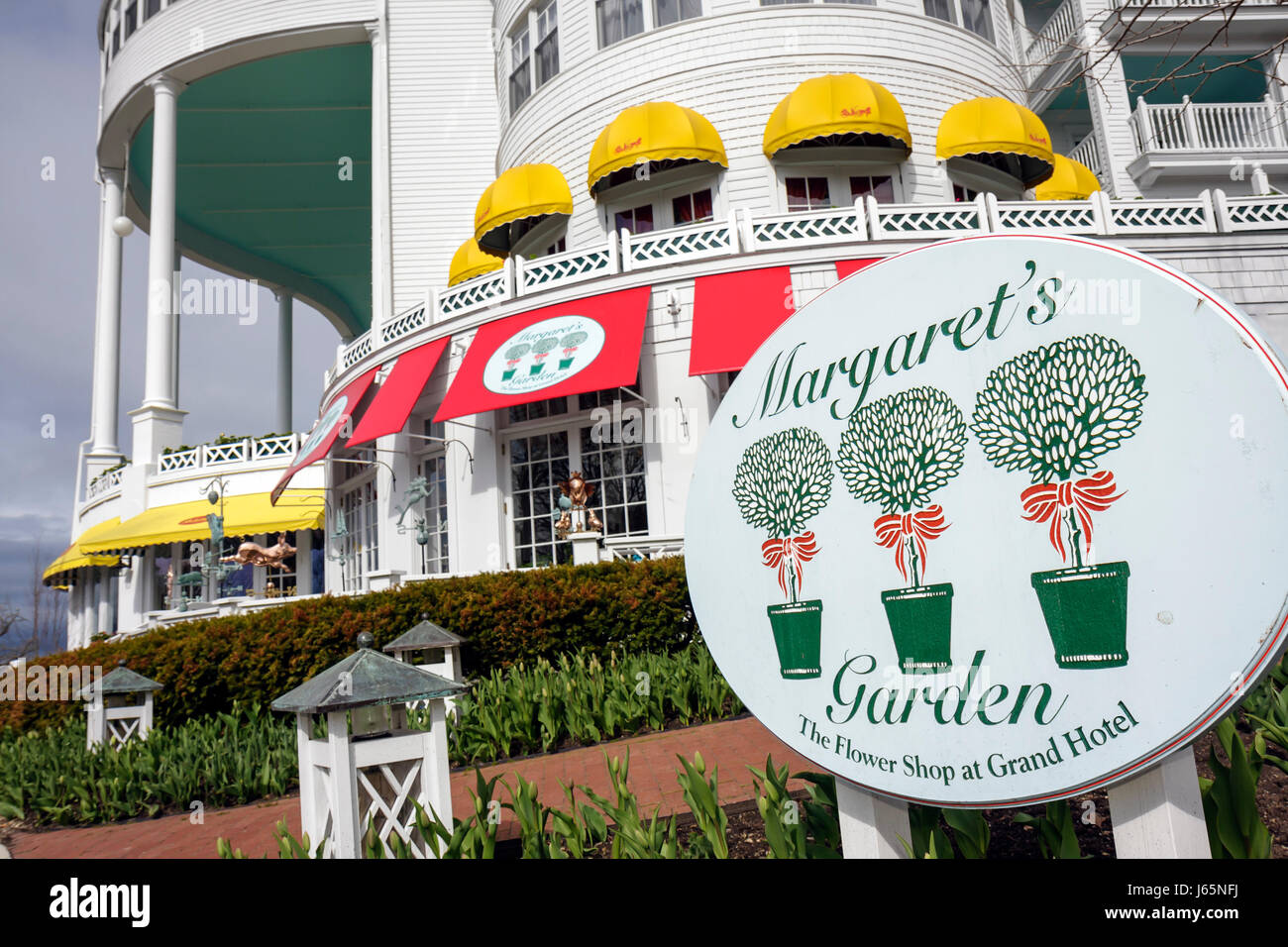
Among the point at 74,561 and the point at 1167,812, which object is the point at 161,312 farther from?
the point at 1167,812

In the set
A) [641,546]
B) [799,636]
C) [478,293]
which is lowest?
[799,636]

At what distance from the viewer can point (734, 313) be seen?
12.5 m

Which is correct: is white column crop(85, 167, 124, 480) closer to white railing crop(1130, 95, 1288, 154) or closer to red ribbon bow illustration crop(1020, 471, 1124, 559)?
red ribbon bow illustration crop(1020, 471, 1124, 559)

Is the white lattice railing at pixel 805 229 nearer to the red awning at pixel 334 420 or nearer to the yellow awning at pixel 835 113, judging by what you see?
the yellow awning at pixel 835 113

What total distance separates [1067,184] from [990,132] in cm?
304

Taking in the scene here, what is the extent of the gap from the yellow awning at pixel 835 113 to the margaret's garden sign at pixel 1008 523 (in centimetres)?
1293

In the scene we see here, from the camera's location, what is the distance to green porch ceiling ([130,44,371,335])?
26.4m

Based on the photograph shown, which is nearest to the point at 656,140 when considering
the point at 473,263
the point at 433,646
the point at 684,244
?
the point at 684,244

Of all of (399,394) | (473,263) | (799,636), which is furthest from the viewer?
(473,263)

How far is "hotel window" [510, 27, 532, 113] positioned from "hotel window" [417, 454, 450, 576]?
9676mm

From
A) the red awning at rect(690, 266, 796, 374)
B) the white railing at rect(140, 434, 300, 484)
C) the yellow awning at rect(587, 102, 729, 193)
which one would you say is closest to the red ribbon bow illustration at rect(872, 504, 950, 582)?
the red awning at rect(690, 266, 796, 374)

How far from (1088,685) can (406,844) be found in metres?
2.88

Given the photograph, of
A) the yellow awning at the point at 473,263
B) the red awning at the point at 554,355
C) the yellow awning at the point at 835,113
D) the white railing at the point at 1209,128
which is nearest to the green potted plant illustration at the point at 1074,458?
the red awning at the point at 554,355
